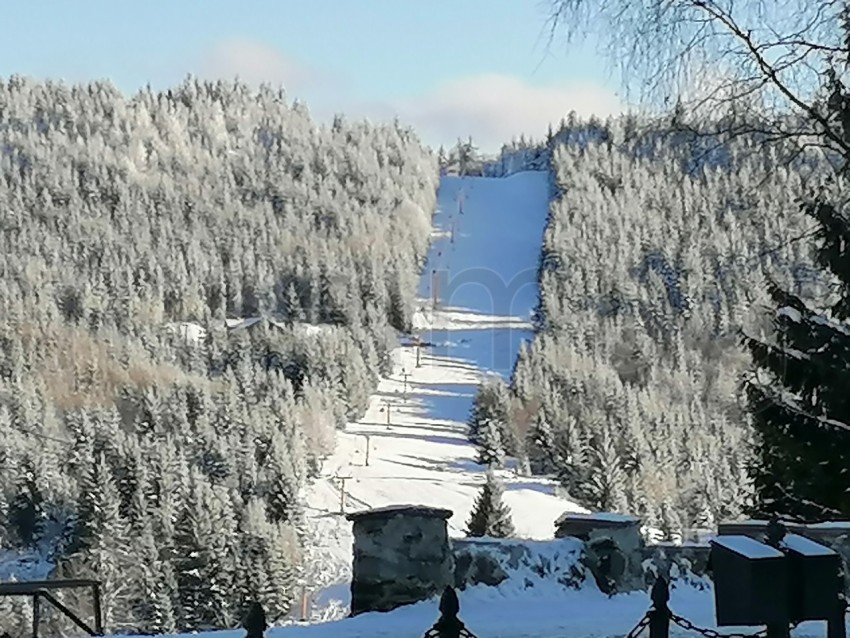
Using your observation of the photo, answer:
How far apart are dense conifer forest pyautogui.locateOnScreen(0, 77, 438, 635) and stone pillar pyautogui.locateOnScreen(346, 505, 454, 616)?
57.3ft

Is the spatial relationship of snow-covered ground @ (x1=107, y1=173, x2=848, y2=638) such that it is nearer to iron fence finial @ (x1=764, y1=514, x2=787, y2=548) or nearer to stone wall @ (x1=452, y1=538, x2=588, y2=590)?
stone wall @ (x1=452, y1=538, x2=588, y2=590)

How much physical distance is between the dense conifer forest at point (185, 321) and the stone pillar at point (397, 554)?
57.3 ft

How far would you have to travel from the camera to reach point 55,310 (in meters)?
103

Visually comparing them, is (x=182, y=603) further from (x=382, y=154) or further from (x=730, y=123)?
(x=382, y=154)

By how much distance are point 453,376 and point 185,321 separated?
99.6ft

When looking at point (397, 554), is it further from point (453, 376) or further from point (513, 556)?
point (453, 376)

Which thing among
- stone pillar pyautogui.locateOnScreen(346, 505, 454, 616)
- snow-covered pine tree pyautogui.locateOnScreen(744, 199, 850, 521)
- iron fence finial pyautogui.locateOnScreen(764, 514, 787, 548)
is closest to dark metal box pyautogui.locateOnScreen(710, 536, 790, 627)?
iron fence finial pyautogui.locateOnScreen(764, 514, 787, 548)

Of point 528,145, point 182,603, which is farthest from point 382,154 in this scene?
point 182,603

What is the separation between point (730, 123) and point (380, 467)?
171 feet

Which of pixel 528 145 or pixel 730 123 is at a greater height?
pixel 528 145

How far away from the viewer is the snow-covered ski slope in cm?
5047

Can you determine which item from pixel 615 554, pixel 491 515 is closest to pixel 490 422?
pixel 491 515

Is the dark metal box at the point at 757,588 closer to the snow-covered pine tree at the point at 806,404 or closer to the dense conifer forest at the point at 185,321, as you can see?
the snow-covered pine tree at the point at 806,404

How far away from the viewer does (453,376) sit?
86125 mm
